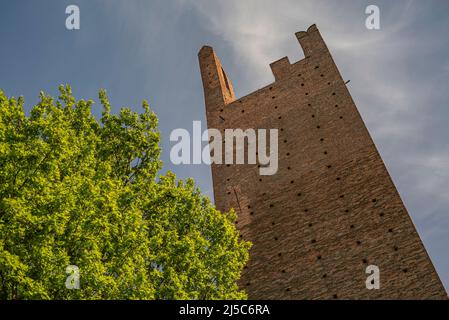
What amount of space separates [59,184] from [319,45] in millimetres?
14372

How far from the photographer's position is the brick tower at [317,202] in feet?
37.9

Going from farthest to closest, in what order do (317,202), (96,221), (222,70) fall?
(222,70) → (317,202) → (96,221)

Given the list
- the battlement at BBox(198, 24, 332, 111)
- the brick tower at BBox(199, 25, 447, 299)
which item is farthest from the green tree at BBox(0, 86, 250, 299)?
the battlement at BBox(198, 24, 332, 111)

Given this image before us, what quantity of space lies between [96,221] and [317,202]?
26.4ft

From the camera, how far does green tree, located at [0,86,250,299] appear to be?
7.23 meters

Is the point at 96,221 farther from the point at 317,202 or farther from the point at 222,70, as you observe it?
the point at 222,70

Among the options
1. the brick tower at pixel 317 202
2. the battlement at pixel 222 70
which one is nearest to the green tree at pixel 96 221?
the brick tower at pixel 317 202

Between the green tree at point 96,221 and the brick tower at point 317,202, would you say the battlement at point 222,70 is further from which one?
the green tree at point 96,221

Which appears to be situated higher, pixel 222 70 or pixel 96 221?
pixel 222 70

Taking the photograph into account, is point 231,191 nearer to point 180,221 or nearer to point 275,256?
point 275,256

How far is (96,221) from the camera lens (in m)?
7.83

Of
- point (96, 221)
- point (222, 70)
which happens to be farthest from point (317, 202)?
point (222, 70)

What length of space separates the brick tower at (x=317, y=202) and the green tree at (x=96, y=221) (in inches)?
96.0

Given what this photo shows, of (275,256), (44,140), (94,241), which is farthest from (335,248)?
(44,140)
